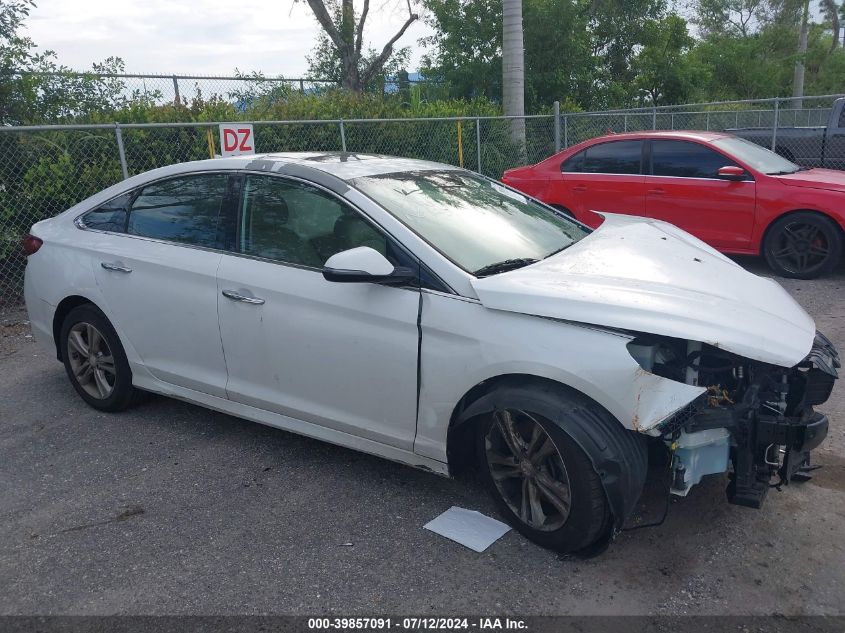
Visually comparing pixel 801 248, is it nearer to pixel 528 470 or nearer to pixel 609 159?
pixel 609 159

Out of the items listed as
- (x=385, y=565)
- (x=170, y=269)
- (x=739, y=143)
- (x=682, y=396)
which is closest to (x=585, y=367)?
(x=682, y=396)

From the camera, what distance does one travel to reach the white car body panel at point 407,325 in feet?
9.47

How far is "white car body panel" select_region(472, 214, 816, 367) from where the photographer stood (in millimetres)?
2840

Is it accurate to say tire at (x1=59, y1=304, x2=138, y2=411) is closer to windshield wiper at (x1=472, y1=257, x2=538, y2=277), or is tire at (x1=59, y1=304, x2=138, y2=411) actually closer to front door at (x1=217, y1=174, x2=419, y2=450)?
front door at (x1=217, y1=174, x2=419, y2=450)

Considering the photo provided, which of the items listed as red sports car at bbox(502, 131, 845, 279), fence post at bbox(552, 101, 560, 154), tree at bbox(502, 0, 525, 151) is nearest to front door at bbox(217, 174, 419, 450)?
red sports car at bbox(502, 131, 845, 279)

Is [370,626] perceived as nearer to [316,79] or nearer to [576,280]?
[576,280]

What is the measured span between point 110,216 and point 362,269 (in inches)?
88.5

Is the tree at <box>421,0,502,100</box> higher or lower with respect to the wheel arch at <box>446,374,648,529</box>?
higher

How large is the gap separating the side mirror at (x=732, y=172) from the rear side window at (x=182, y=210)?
233 inches

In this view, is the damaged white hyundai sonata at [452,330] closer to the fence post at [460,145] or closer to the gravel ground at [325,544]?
the gravel ground at [325,544]

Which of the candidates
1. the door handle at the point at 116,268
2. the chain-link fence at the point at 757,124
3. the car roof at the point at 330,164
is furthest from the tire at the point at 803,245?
the door handle at the point at 116,268

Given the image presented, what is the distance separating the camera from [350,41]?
64.2 ft

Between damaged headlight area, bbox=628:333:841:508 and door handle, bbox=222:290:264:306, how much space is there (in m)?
1.88

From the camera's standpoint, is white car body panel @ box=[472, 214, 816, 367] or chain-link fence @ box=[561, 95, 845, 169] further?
chain-link fence @ box=[561, 95, 845, 169]
